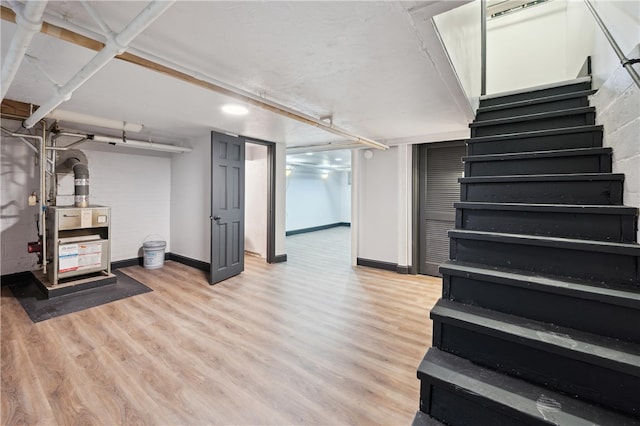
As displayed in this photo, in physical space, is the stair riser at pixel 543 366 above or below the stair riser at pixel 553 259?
below

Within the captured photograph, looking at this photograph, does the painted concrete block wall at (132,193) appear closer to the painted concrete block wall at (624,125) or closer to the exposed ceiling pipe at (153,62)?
the exposed ceiling pipe at (153,62)

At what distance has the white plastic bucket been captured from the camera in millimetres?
4746

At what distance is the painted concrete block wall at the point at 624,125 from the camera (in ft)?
4.66

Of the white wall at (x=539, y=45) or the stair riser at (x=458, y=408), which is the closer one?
the stair riser at (x=458, y=408)

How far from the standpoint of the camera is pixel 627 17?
1557 mm

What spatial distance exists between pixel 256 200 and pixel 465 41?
15.1 feet

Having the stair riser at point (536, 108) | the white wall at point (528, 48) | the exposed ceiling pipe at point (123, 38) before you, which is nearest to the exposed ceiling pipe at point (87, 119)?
the exposed ceiling pipe at point (123, 38)

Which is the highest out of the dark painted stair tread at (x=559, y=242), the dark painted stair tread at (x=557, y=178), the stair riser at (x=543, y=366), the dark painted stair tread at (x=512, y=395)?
the dark painted stair tread at (x=557, y=178)

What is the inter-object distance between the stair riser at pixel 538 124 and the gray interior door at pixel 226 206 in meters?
3.27

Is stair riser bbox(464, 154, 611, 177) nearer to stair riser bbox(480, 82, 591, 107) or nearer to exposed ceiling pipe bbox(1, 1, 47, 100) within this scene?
stair riser bbox(480, 82, 591, 107)

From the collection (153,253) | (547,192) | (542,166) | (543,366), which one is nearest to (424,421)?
(543,366)

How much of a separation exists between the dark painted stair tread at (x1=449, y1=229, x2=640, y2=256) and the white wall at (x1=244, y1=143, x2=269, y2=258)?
4.58m

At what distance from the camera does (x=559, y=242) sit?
1.46m

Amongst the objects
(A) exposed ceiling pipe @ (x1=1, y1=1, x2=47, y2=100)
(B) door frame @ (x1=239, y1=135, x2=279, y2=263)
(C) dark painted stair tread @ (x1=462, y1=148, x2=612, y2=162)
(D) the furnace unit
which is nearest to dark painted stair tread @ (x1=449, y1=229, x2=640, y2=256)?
(C) dark painted stair tread @ (x1=462, y1=148, x2=612, y2=162)
